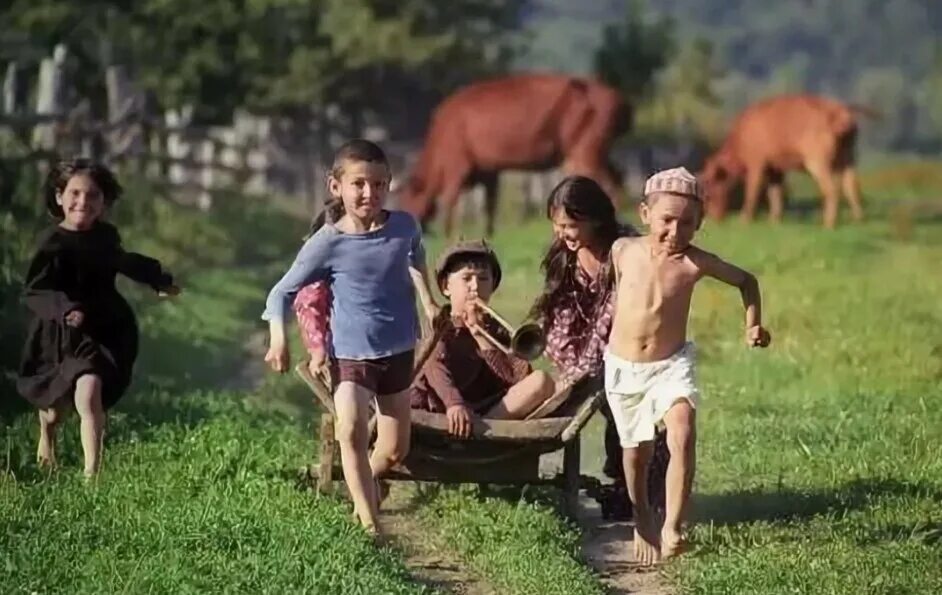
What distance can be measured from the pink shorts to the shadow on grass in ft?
5.57

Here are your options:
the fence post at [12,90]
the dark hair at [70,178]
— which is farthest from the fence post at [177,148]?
the dark hair at [70,178]

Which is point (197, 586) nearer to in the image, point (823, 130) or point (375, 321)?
point (375, 321)

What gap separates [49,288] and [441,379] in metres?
1.64

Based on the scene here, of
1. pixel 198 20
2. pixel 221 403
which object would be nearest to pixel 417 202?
pixel 198 20

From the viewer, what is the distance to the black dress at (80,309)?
331 inches

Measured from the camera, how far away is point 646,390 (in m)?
7.67

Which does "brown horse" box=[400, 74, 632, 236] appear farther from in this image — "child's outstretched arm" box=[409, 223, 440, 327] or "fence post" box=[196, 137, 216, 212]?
"child's outstretched arm" box=[409, 223, 440, 327]

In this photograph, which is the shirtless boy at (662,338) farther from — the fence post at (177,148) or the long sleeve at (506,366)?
the fence post at (177,148)

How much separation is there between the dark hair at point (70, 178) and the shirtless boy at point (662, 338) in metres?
2.19

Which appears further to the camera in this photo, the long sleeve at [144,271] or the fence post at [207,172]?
the fence post at [207,172]

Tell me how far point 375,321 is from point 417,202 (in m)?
18.4

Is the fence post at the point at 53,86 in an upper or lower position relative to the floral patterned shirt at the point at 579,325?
upper

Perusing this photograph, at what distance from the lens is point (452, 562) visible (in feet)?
24.7

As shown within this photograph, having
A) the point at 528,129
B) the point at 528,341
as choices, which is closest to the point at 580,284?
the point at 528,341
